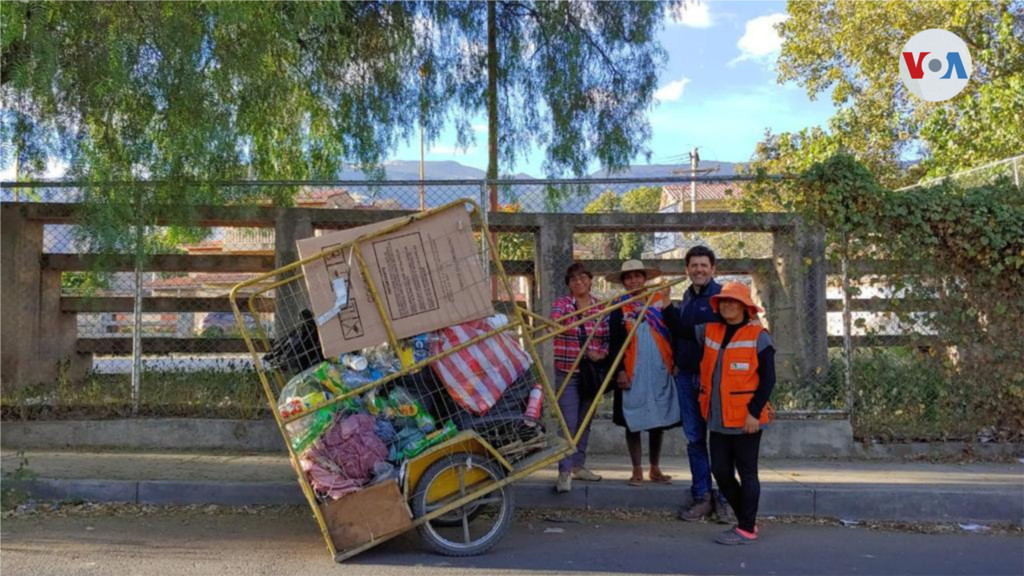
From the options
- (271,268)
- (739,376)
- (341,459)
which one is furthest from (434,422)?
(271,268)

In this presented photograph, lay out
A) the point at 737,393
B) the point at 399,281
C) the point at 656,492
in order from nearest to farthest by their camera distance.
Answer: the point at 399,281, the point at 737,393, the point at 656,492

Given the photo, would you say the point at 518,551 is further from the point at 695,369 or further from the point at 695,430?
the point at 695,369

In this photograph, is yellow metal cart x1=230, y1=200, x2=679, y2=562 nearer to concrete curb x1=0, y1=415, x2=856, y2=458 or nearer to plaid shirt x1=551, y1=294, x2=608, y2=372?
plaid shirt x1=551, y1=294, x2=608, y2=372

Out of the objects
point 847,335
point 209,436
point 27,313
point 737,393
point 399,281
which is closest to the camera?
point 399,281

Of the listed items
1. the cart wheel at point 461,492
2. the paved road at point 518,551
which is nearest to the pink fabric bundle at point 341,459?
the cart wheel at point 461,492

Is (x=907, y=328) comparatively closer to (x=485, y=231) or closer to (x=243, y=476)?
(x=485, y=231)

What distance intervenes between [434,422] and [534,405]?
0.63 metres

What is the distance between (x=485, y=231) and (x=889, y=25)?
16589mm

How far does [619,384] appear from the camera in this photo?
239 inches

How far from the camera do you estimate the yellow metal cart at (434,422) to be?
472cm

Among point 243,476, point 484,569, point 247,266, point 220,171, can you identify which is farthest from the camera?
point 247,266

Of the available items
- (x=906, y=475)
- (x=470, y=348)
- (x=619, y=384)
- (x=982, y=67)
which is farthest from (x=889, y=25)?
(x=470, y=348)

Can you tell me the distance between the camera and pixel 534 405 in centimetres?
502

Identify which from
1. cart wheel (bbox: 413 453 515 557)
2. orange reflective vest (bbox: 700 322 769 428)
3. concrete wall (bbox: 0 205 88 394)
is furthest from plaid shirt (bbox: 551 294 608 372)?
concrete wall (bbox: 0 205 88 394)
